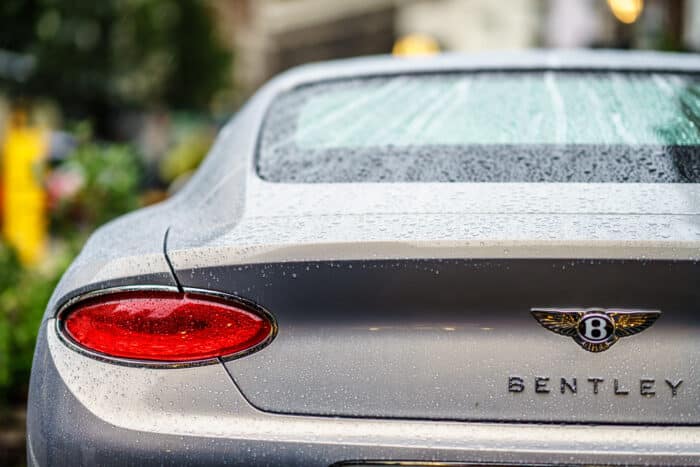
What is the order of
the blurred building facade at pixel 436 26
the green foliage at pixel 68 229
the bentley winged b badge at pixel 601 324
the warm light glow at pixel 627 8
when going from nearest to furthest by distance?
the bentley winged b badge at pixel 601 324 → the green foliage at pixel 68 229 → the warm light glow at pixel 627 8 → the blurred building facade at pixel 436 26

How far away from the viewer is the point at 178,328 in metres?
2.06

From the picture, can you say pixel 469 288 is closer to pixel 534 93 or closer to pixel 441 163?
pixel 441 163

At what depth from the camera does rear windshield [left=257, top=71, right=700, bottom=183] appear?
2.50m

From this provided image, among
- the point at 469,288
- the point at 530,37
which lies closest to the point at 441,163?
the point at 469,288

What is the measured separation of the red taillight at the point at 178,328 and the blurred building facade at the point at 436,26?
28.5 ft

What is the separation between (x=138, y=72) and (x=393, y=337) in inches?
1383

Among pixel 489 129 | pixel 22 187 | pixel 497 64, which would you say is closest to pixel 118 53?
pixel 22 187

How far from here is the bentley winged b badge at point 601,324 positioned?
193cm

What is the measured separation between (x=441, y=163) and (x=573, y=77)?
83cm

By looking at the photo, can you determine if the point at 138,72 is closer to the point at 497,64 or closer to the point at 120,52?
the point at 120,52

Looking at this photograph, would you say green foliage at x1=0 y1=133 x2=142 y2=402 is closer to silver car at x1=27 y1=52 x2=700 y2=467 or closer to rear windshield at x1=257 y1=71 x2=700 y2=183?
rear windshield at x1=257 y1=71 x2=700 y2=183

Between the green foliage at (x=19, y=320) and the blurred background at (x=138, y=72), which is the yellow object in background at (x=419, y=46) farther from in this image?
the green foliage at (x=19, y=320)

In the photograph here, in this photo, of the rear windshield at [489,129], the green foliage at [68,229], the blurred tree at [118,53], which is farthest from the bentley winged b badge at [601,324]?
the blurred tree at [118,53]

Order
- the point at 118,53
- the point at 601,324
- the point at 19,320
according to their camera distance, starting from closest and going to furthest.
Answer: the point at 601,324, the point at 19,320, the point at 118,53
